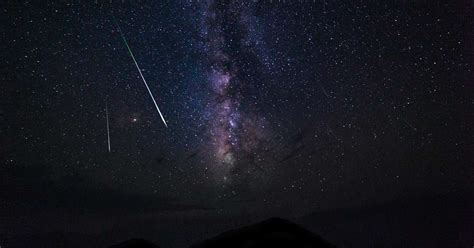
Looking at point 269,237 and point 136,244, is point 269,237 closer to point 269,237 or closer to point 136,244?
point 269,237

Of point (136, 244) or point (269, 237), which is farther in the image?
point (136, 244)

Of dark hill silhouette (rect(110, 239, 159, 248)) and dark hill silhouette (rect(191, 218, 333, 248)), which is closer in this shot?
dark hill silhouette (rect(191, 218, 333, 248))

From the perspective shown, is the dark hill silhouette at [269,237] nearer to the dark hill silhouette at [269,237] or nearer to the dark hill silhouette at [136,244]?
the dark hill silhouette at [269,237]

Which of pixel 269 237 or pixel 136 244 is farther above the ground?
pixel 269 237

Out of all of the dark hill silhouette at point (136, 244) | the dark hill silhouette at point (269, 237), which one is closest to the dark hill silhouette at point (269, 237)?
the dark hill silhouette at point (269, 237)

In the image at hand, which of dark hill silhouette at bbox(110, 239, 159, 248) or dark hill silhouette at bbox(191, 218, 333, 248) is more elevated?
dark hill silhouette at bbox(191, 218, 333, 248)

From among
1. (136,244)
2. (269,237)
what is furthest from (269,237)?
(136,244)

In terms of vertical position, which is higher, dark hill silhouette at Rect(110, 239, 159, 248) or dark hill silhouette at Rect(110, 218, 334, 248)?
dark hill silhouette at Rect(110, 218, 334, 248)

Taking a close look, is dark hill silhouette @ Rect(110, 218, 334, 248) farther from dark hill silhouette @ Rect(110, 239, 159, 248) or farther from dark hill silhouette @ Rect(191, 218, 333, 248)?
dark hill silhouette @ Rect(110, 239, 159, 248)

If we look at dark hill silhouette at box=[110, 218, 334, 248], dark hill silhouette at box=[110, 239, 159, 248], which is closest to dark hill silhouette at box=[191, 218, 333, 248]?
dark hill silhouette at box=[110, 218, 334, 248]
